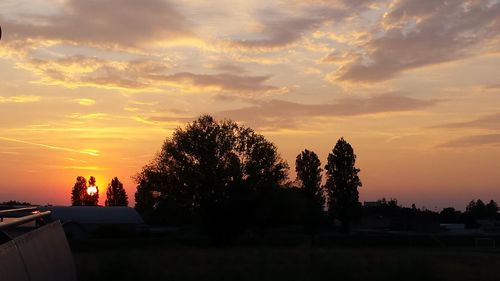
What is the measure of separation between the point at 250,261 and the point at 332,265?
5.71 m

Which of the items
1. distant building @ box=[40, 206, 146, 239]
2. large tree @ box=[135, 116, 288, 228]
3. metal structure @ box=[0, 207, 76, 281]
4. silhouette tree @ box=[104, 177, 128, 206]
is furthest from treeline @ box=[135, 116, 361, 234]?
silhouette tree @ box=[104, 177, 128, 206]

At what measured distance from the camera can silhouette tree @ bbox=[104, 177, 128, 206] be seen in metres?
163

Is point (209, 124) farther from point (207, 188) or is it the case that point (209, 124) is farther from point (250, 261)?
point (250, 261)

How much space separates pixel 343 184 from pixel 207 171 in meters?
33.4

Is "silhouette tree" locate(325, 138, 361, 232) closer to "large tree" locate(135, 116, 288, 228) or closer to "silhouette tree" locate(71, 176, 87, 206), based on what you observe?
"large tree" locate(135, 116, 288, 228)

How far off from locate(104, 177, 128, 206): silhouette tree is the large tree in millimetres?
90367

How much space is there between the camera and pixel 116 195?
16525 cm

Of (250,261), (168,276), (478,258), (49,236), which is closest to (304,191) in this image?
(478,258)

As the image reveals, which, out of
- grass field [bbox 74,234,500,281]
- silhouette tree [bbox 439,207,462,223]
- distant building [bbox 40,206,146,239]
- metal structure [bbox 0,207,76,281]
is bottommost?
grass field [bbox 74,234,500,281]

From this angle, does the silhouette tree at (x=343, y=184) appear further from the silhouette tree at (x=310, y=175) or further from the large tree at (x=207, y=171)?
the large tree at (x=207, y=171)

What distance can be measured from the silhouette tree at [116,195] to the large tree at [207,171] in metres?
90.4

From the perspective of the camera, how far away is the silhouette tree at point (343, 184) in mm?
98562

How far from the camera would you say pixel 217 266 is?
37.6 meters

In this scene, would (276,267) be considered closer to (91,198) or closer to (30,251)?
(30,251)
